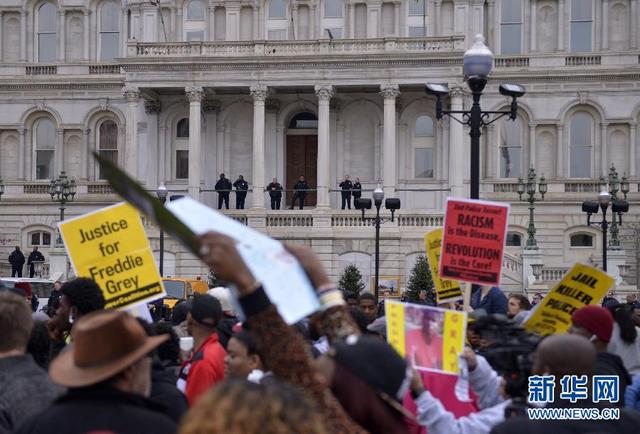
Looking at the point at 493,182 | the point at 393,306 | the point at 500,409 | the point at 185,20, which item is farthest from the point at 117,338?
the point at 185,20

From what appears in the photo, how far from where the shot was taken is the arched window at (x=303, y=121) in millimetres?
50000

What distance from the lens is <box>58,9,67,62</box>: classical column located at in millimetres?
52094

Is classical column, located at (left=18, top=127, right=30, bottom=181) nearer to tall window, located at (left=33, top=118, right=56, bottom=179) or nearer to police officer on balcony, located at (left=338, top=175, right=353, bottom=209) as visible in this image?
tall window, located at (left=33, top=118, right=56, bottom=179)

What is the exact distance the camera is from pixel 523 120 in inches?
1937

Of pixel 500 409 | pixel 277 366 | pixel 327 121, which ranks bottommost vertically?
pixel 500 409

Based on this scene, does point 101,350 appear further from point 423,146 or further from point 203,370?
point 423,146

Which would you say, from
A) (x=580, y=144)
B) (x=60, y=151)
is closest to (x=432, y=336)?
(x=580, y=144)

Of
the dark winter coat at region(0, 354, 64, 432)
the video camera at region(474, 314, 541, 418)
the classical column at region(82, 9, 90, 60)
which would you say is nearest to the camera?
the dark winter coat at region(0, 354, 64, 432)

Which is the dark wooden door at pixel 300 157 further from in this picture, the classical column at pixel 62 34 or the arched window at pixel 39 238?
the classical column at pixel 62 34

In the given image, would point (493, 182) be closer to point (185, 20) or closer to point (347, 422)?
point (185, 20)

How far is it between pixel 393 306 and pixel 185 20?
46.3 m

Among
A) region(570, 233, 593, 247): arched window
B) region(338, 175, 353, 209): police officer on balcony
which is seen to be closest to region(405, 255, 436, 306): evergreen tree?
region(338, 175, 353, 209): police officer on balcony

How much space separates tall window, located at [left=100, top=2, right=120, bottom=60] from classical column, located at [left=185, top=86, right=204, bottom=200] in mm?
7504

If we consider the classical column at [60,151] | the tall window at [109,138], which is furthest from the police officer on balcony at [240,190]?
the classical column at [60,151]
